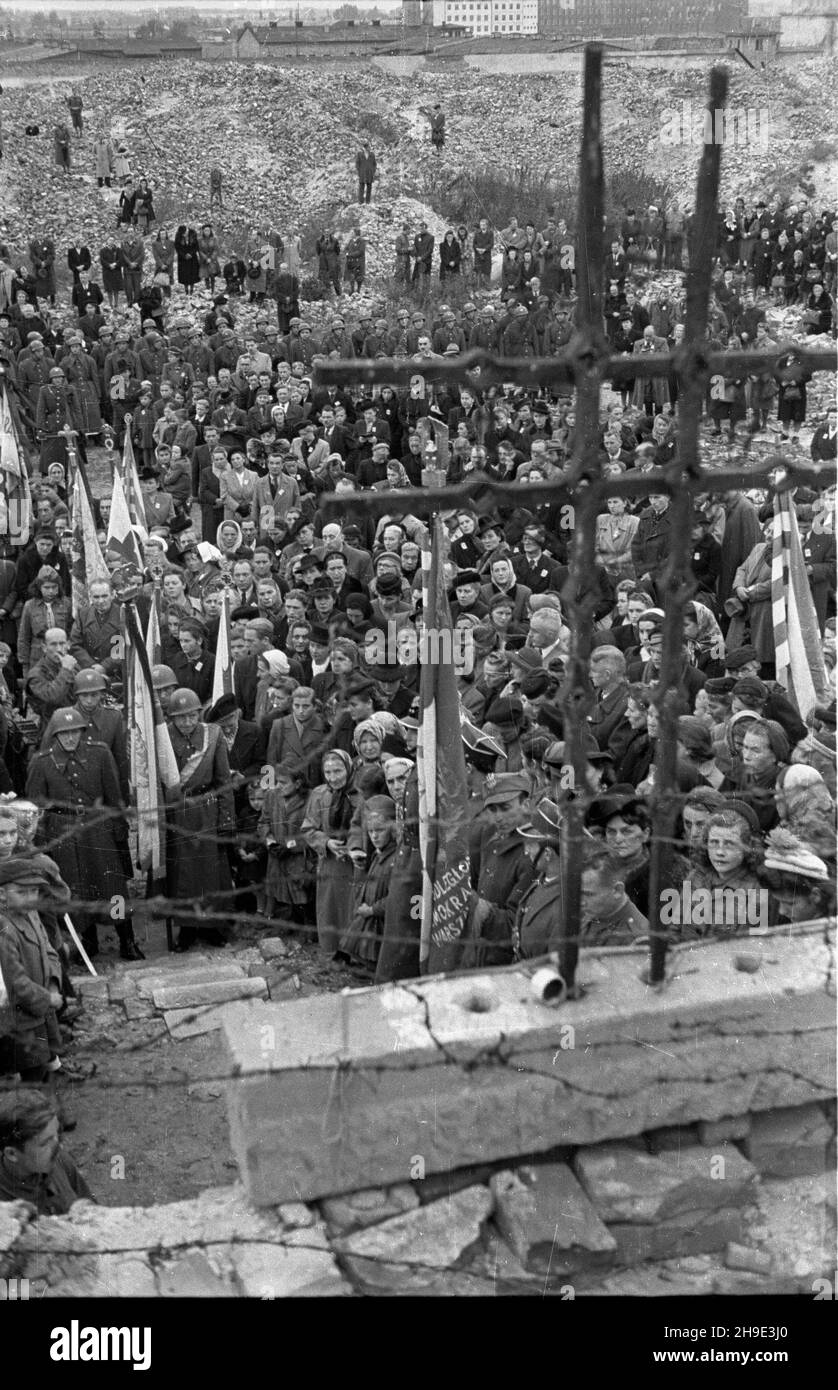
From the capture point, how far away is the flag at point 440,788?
18.7 feet

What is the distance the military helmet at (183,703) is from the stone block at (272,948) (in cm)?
145

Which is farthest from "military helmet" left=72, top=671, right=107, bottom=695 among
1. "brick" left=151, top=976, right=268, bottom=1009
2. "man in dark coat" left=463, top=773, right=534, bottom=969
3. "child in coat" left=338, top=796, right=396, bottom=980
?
"man in dark coat" left=463, top=773, right=534, bottom=969

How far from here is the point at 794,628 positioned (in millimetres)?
9023

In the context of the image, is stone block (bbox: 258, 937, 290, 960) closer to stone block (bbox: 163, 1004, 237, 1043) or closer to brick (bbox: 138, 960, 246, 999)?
brick (bbox: 138, 960, 246, 999)

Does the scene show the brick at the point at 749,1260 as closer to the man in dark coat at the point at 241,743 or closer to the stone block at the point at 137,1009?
the stone block at the point at 137,1009

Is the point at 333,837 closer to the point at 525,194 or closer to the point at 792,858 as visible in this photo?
the point at 792,858

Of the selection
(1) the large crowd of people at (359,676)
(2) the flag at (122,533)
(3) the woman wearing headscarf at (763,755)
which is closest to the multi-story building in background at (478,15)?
(1) the large crowd of people at (359,676)

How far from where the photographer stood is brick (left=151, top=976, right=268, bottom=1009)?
764 cm

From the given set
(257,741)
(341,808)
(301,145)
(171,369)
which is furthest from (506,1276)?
(301,145)

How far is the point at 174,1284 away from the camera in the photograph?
3934 millimetres

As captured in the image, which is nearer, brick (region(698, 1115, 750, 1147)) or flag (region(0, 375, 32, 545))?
brick (region(698, 1115, 750, 1147))

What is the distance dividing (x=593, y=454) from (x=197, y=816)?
551 centimetres

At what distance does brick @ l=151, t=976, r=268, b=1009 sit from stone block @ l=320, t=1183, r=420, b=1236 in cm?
361

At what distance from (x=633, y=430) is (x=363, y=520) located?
4.44 meters
